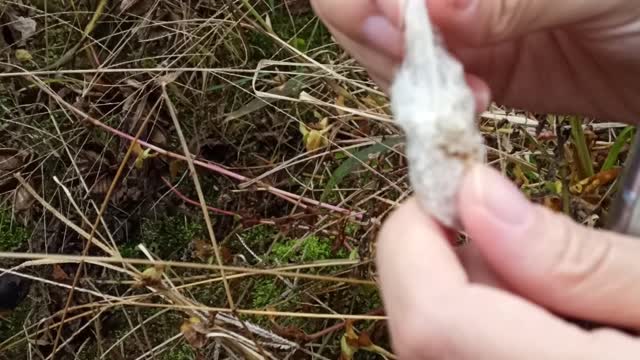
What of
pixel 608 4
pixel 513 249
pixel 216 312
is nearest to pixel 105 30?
pixel 216 312

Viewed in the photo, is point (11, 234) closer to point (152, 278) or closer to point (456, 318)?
point (152, 278)

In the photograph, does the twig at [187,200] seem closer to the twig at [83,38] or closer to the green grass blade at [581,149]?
the twig at [83,38]

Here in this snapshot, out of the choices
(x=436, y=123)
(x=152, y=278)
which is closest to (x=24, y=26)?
(x=152, y=278)

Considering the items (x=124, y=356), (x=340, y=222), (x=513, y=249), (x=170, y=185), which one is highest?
(x=513, y=249)

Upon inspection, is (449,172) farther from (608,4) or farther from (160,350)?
(160,350)

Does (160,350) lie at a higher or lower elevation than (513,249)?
lower
